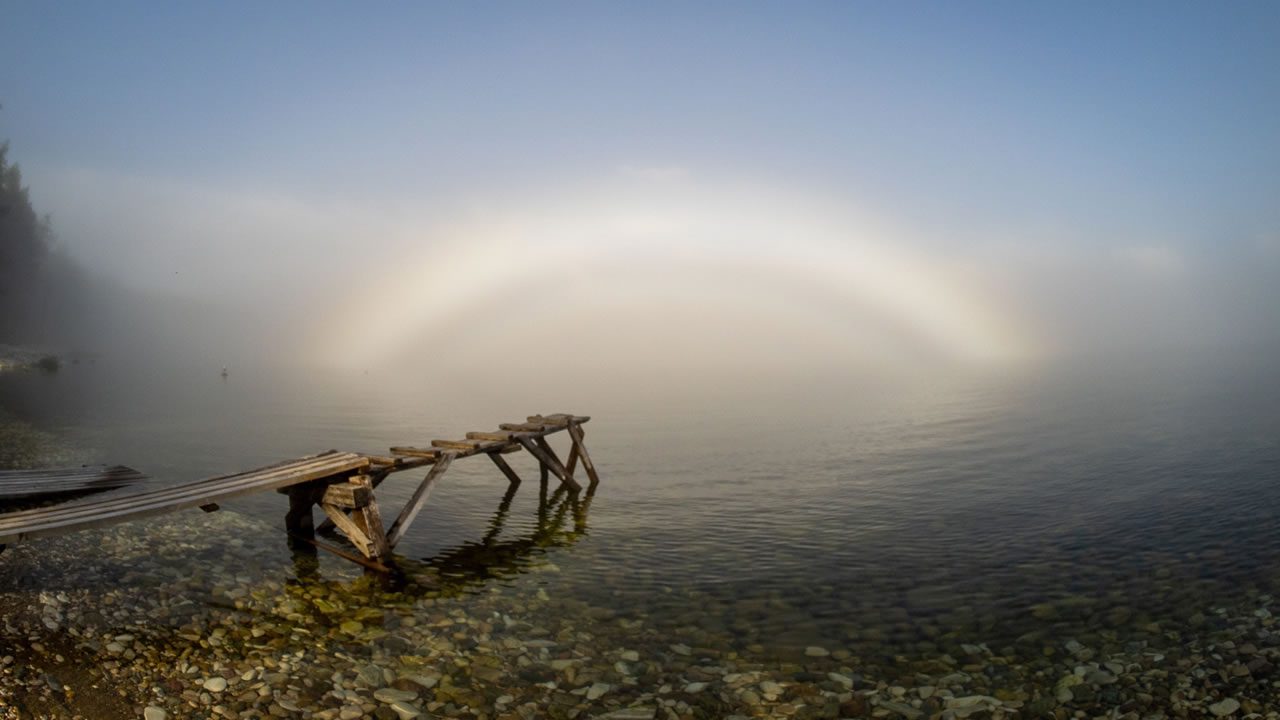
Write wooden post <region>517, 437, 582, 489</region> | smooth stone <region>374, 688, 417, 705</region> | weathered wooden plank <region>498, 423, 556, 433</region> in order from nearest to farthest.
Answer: smooth stone <region>374, 688, 417, 705</region> < weathered wooden plank <region>498, 423, 556, 433</region> < wooden post <region>517, 437, 582, 489</region>

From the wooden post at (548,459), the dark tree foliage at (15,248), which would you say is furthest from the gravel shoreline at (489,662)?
the dark tree foliage at (15,248)

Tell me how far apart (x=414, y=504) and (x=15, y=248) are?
474 feet

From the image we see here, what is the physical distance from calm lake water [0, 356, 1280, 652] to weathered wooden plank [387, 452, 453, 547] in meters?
0.83

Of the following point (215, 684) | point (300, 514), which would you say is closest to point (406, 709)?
point (215, 684)

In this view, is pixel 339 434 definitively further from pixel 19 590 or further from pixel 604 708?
pixel 604 708

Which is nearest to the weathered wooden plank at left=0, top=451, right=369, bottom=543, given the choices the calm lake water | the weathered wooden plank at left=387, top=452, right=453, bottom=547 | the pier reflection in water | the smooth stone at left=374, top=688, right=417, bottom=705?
the weathered wooden plank at left=387, top=452, right=453, bottom=547

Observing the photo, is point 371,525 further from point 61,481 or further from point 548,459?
point 61,481

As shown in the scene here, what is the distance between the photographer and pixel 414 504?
57.6ft

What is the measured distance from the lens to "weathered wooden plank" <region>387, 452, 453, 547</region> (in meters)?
16.6

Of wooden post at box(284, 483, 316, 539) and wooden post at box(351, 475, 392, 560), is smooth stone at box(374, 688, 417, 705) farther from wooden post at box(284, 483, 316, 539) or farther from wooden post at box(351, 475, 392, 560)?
wooden post at box(284, 483, 316, 539)

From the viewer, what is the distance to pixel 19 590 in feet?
41.2

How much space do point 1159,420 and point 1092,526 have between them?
35.0m

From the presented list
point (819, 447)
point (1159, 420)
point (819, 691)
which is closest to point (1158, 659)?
point (819, 691)

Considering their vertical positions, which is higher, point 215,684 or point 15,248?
point 15,248
